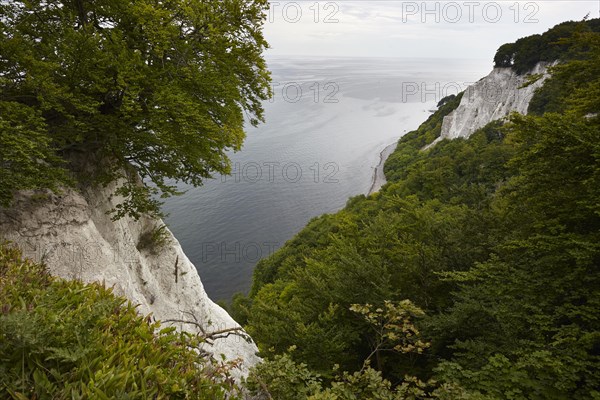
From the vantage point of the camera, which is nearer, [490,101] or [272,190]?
[490,101]

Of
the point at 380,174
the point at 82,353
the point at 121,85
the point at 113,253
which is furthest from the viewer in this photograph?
the point at 380,174

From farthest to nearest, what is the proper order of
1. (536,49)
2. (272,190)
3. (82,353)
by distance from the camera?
(272,190)
(536,49)
(82,353)

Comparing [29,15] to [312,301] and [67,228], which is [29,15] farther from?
[312,301]

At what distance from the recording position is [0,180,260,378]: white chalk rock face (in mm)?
7438

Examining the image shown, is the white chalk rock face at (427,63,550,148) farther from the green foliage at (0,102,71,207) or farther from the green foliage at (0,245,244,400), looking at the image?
the green foliage at (0,245,244,400)

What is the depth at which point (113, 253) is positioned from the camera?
872cm

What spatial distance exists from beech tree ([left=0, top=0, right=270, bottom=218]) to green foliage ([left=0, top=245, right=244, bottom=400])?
3.68 metres

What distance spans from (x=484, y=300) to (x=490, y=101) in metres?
64.3

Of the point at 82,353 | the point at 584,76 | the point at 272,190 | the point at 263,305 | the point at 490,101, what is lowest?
the point at 272,190

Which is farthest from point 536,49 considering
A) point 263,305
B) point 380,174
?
point 263,305

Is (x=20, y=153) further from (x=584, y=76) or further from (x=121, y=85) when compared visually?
(x=584, y=76)

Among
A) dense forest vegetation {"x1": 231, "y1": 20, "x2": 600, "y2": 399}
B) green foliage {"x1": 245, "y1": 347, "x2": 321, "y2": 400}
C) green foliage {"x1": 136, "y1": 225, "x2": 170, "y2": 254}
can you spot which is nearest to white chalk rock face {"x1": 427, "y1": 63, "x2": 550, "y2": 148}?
dense forest vegetation {"x1": 231, "y1": 20, "x2": 600, "y2": 399}

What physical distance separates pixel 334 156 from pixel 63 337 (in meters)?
84.4

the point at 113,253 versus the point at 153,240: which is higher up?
the point at 113,253
